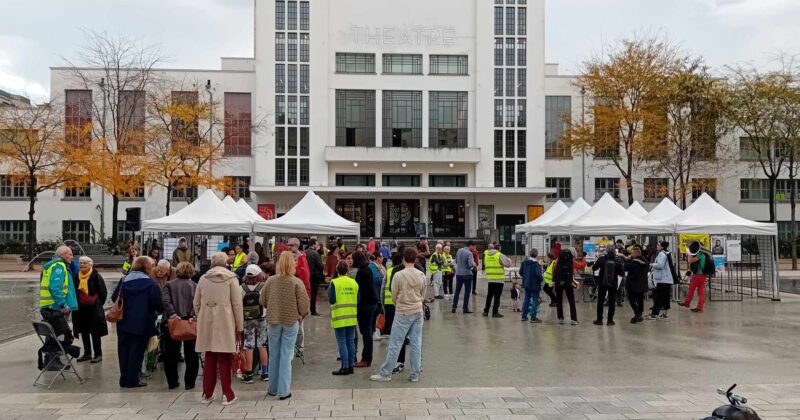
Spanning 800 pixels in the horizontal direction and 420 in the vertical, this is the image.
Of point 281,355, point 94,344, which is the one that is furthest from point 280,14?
point 281,355

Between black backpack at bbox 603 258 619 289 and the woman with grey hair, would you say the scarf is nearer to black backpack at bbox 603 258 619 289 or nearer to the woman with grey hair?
the woman with grey hair

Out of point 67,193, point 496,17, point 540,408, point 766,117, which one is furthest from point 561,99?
point 540,408

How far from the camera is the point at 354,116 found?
150ft

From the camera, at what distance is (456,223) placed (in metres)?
46.5

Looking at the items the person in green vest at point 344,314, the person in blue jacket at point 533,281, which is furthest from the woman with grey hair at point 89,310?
the person in blue jacket at point 533,281

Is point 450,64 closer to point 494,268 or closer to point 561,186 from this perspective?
point 561,186

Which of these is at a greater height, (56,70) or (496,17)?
(496,17)

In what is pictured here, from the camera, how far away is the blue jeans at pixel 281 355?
7.74 metres

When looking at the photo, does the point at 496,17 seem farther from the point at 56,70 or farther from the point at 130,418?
the point at 130,418

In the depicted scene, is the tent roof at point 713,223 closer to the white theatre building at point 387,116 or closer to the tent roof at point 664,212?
the tent roof at point 664,212

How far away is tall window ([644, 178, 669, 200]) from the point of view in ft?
136

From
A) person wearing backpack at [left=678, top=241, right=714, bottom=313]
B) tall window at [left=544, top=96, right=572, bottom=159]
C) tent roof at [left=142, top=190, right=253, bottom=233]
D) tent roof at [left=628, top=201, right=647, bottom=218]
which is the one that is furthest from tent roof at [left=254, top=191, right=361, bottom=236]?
tall window at [left=544, top=96, right=572, bottom=159]

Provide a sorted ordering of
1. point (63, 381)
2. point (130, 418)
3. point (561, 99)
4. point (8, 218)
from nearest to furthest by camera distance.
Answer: point (130, 418) → point (63, 381) → point (8, 218) → point (561, 99)

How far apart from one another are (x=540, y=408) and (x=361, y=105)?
131 ft
